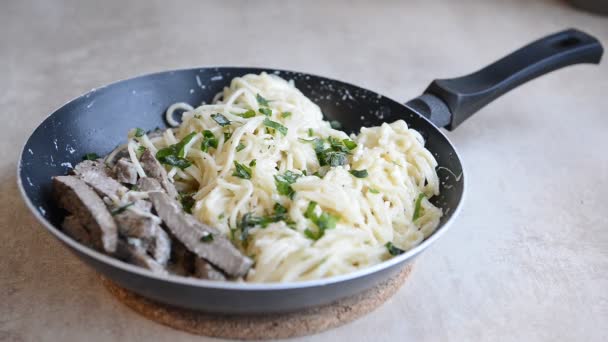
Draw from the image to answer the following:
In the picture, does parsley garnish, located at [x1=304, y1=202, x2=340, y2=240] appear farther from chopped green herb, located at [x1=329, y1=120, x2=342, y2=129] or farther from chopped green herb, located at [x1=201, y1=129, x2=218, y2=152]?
chopped green herb, located at [x1=329, y1=120, x2=342, y2=129]

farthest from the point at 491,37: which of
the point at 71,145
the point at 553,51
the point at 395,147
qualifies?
the point at 71,145

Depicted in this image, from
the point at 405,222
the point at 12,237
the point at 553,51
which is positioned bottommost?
the point at 12,237

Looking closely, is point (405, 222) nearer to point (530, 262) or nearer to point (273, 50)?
point (530, 262)

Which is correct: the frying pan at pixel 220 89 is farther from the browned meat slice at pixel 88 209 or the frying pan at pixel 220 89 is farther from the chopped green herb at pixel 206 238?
the chopped green herb at pixel 206 238

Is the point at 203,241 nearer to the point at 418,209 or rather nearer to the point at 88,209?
the point at 88,209

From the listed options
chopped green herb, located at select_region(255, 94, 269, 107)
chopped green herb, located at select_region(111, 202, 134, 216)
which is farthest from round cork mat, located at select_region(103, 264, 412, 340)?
chopped green herb, located at select_region(255, 94, 269, 107)

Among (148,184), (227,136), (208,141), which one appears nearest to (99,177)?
(148,184)

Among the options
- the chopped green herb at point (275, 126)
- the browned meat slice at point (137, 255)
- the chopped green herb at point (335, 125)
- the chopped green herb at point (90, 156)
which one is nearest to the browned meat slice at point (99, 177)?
the chopped green herb at point (90, 156)
